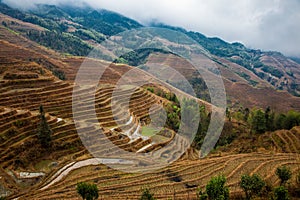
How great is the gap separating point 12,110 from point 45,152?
5.20 metres

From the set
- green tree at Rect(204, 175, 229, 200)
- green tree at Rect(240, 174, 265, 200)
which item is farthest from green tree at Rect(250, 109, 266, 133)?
green tree at Rect(204, 175, 229, 200)

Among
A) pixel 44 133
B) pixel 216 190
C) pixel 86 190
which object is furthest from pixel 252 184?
pixel 44 133

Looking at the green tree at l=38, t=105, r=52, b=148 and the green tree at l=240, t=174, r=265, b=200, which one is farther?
the green tree at l=38, t=105, r=52, b=148

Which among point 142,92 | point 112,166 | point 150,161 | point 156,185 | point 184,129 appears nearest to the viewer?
point 156,185

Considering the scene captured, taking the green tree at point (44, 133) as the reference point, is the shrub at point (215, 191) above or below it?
above

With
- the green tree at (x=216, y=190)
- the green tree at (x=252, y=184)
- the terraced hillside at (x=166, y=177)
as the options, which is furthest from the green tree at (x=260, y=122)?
the green tree at (x=216, y=190)

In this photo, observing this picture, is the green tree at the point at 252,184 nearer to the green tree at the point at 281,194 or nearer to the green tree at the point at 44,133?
the green tree at the point at 281,194

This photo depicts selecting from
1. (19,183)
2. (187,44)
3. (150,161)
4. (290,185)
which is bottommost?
(19,183)

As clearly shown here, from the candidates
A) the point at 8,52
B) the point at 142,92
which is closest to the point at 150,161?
the point at 142,92

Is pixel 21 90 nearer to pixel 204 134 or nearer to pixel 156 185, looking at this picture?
pixel 156 185

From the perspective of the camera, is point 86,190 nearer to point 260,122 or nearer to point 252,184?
point 252,184

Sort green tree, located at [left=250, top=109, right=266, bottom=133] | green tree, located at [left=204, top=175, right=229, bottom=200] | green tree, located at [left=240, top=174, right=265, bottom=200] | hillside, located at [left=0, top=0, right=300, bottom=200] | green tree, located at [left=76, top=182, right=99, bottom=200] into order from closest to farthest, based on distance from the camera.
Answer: green tree, located at [left=204, top=175, right=229, bottom=200] → green tree, located at [left=76, top=182, right=99, bottom=200] → green tree, located at [left=240, top=174, right=265, bottom=200] → hillside, located at [left=0, top=0, right=300, bottom=200] → green tree, located at [left=250, top=109, right=266, bottom=133]

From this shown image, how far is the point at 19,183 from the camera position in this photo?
62.0 feet

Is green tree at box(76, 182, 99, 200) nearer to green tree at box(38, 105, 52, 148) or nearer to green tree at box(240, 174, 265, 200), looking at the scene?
green tree at box(240, 174, 265, 200)
